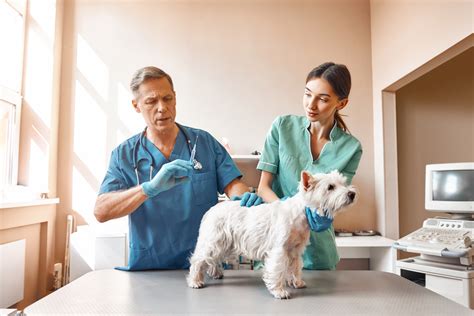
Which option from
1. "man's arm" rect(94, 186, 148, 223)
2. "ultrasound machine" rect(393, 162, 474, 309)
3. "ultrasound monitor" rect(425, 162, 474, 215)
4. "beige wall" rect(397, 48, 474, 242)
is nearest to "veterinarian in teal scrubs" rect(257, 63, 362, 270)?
"man's arm" rect(94, 186, 148, 223)

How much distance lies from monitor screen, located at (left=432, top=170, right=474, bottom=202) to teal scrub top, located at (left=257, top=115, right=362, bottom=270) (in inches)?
54.6

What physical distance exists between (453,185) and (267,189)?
69.0 inches

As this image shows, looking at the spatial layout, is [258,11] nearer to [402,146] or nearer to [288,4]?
[288,4]

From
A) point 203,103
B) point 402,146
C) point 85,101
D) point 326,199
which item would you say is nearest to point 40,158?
point 85,101

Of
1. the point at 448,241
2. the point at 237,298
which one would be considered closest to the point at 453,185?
the point at 448,241

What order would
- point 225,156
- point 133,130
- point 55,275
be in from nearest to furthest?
point 225,156, point 55,275, point 133,130

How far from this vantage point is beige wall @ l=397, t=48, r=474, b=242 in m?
3.82

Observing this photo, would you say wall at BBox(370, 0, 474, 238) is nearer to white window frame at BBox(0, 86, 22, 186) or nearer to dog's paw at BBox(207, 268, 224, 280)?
dog's paw at BBox(207, 268, 224, 280)

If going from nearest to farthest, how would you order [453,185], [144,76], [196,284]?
[196,284], [144,76], [453,185]

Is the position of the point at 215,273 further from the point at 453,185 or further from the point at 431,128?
the point at 431,128

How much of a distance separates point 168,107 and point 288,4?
9.81ft

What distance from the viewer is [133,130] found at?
379 cm

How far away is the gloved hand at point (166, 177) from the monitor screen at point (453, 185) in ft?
7.00

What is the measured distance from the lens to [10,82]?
11.1 feet
